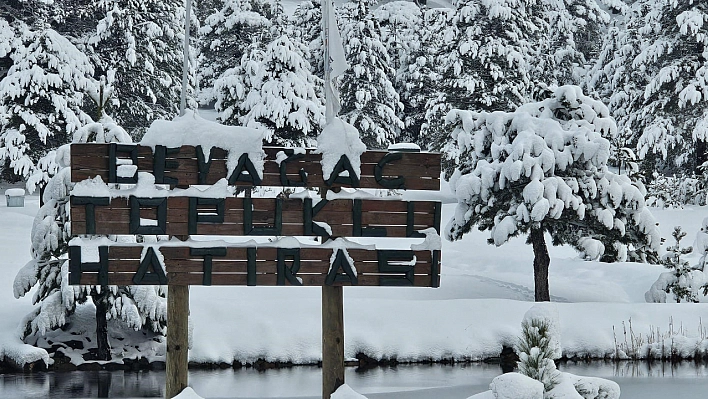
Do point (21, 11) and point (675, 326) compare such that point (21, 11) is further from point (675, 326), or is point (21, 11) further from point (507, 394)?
point (507, 394)

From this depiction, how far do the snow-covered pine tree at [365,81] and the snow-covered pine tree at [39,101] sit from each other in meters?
11.7

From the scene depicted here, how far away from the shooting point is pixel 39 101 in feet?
81.5

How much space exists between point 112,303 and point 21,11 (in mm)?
20348

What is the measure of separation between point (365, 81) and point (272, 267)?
85.2 ft

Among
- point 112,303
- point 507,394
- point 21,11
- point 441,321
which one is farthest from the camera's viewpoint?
point 21,11

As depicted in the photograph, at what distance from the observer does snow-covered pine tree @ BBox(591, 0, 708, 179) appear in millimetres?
29078

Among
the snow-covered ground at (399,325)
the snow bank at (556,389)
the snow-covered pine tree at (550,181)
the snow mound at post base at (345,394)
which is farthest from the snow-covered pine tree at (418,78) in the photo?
the snow bank at (556,389)

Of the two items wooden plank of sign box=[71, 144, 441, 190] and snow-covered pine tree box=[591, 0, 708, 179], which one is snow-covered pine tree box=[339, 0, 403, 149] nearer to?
snow-covered pine tree box=[591, 0, 708, 179]

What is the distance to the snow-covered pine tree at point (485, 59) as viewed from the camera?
3083 centimetres

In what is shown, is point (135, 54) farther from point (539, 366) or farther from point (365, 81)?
point (539, 366)

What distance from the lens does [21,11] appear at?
3105 cm

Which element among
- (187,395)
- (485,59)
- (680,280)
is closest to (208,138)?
(187,395)

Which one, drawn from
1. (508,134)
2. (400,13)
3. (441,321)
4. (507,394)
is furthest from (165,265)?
(400,13)

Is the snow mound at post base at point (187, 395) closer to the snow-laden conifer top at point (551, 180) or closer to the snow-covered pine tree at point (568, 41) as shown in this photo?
the snow-laden conifer top at point (551, 180)
